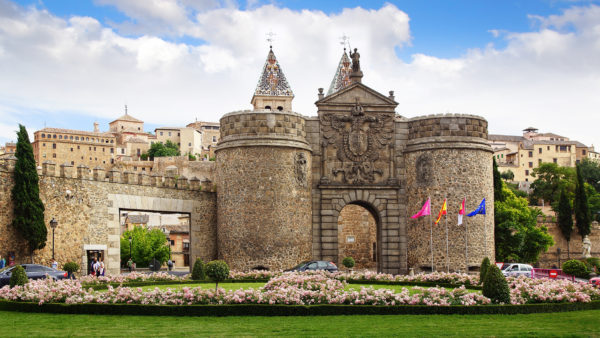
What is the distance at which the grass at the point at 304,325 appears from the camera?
14.9 metres

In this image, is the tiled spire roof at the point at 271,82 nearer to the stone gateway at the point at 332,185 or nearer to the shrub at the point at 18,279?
the stone gateway at the point at 332,185

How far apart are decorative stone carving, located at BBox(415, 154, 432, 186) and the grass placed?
57.0ft

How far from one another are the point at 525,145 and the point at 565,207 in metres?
73.1

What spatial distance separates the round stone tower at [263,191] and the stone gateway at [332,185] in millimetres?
47

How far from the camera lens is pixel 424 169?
1389 inches

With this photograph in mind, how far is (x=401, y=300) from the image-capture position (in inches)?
730

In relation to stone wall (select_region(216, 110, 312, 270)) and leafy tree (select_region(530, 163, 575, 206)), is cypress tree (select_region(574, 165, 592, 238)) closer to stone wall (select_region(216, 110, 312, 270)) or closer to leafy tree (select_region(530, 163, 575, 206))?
leafy tree (select_region(530, 163, 575, 206))

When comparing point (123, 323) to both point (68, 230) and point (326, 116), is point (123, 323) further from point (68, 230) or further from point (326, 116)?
point (326, 116)

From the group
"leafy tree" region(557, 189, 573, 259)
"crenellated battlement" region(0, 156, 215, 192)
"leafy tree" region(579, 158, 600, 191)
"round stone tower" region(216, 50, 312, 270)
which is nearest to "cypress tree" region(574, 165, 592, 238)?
"leafy tree" region(557, 189, 573, 259)

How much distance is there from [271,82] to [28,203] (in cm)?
3840

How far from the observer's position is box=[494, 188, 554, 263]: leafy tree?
159 ft

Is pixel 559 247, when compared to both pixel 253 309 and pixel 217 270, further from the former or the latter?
pixel 253 309

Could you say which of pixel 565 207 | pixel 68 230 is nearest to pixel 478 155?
pixel 68 230

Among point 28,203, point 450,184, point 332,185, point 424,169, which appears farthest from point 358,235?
point 28,203
